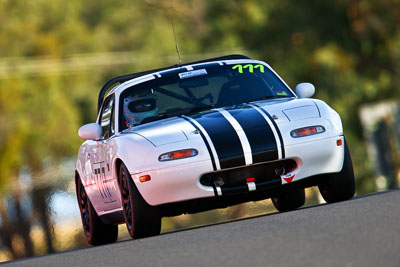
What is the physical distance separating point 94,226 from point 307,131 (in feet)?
9.77

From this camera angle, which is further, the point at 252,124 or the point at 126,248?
the point at 252,124

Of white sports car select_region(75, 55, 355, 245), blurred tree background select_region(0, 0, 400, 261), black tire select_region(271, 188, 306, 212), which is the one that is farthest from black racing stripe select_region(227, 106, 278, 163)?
blurred tree background select_region(0, 0, 400, 261)

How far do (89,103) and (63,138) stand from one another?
362 cm

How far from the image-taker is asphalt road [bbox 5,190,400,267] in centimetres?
591

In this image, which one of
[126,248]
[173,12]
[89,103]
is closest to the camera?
[126,248]

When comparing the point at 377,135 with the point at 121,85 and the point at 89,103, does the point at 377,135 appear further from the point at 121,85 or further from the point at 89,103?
the point at 121,85

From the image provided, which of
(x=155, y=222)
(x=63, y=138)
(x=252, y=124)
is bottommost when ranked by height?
(x=63, y=138)

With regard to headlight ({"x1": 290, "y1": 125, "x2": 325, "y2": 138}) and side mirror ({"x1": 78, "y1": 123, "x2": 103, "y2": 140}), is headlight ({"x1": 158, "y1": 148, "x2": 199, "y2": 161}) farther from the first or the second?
side mirror ({"x1": 78, "y1": 123, "x2": 103, "y2": 140})

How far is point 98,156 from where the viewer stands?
34.6ft

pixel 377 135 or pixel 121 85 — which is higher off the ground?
pixel 121 85

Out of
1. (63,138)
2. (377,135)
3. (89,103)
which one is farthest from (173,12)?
(377,135)

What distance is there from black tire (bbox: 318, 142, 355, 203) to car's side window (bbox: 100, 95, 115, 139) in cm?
219

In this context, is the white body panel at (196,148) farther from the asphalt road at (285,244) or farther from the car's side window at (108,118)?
the car's side window at (108,118)

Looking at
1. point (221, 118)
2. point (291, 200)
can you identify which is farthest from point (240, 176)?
point (291, 200)
